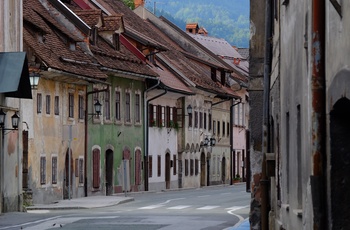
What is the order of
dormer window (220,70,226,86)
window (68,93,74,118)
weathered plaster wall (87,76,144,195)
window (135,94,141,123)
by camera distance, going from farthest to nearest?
1. dormer window (220,70,226,86)
2. window (135,94,141,123)
3. weathered plaster wall (87,76,144,195)
4. window (68,93,74,118)

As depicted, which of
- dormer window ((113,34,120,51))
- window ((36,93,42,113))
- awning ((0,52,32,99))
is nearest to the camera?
awning ((0,52,32,99))

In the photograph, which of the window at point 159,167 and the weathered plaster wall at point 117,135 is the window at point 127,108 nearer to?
the weathered plaster wall at point 117,135

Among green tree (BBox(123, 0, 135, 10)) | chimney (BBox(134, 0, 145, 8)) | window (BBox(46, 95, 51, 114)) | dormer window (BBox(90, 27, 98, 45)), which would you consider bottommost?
window (BBox(46, 95, 51, 114))

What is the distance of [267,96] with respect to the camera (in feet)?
64.7

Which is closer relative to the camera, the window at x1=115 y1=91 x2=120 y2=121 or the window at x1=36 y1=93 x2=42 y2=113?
the window at x1=36 y1=93 x2=42 y2=113

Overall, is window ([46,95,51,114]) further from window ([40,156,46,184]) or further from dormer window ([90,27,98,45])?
dormer window ([90,27,98,45])

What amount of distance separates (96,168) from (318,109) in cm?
4451

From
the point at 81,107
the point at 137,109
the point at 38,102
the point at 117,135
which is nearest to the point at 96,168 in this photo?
the point at 81,107

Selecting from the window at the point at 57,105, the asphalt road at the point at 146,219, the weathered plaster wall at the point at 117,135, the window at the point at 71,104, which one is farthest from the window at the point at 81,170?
the asphalt road at the point at 146,219

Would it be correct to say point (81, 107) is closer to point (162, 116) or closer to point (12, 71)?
point (162, 116)

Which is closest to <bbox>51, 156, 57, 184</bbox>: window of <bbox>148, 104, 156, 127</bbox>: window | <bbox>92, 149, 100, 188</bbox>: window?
<bbox>92, 149, 100, 188</bbox>: window

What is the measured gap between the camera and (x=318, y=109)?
916cm

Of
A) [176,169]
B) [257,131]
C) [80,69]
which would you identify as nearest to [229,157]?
[176,169]

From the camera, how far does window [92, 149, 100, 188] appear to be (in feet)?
174
